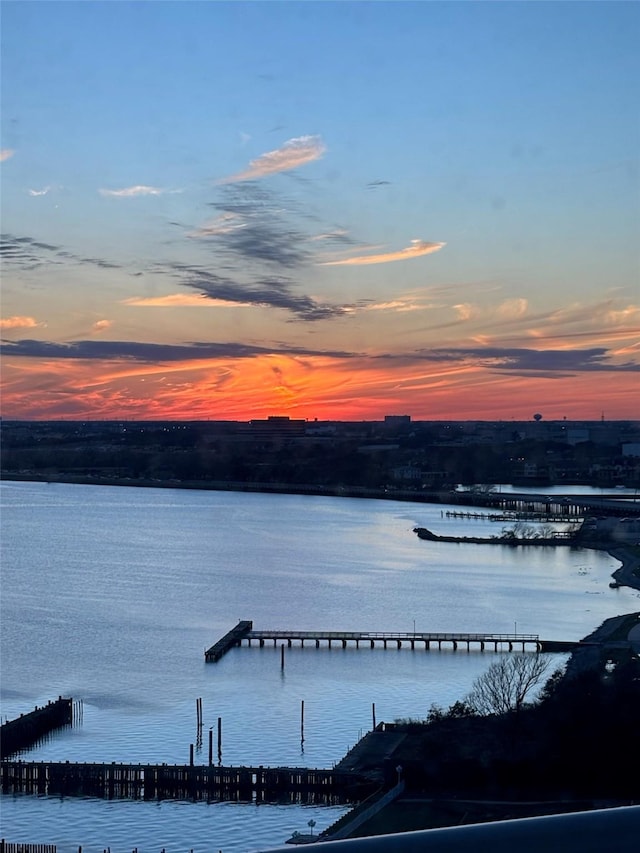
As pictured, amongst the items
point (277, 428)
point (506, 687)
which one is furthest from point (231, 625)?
point (277, 428)

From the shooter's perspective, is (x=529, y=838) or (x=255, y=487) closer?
(x=529, y=838)

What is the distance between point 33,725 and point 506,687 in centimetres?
194

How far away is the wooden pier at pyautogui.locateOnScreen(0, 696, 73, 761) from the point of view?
428 cm

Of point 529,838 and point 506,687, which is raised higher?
point 529,838

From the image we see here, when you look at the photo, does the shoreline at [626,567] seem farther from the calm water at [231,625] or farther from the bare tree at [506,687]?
the bare tree at [506,687]

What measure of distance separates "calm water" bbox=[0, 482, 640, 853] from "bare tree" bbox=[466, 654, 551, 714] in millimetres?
299

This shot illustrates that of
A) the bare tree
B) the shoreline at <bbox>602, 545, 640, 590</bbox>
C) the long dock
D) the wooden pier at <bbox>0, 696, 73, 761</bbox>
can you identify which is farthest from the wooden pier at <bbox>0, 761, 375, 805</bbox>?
the shoreline at <bbox>602, 545, 640, 590</bbox>

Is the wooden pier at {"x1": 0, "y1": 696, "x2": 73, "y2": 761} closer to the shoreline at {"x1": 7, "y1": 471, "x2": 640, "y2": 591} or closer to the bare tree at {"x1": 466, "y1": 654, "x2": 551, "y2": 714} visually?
the bare tree at {"x1": 466, "y1": 654, "x2": 551, "y2": 714}

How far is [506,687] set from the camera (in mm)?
4492

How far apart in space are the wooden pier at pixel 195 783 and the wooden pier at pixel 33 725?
0.41m

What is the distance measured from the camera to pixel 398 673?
573 centimetres

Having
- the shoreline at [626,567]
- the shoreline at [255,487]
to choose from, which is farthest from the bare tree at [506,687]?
the shoreline at [255,487]

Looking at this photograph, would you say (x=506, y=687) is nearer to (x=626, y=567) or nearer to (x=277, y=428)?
(x=626, y=567)

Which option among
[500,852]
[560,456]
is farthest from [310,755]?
[560,456]
